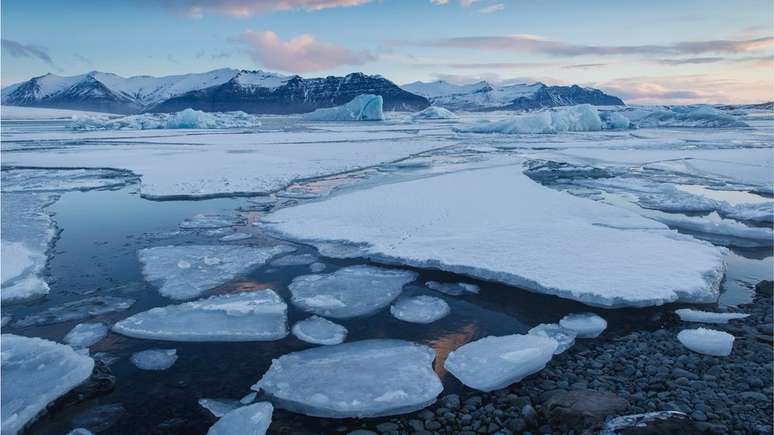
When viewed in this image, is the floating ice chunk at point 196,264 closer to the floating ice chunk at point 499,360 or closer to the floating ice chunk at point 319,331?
the floating ice chunk at point 319,331

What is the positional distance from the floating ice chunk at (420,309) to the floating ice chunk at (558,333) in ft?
2.82

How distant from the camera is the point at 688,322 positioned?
4402 mm

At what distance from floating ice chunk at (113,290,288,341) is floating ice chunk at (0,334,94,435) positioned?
1.93ft

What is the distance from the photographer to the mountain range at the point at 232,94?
127 meters

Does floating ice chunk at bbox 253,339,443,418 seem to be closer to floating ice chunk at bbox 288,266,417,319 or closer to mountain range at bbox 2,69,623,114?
floating ice chunk at bbox 288,266,417,319

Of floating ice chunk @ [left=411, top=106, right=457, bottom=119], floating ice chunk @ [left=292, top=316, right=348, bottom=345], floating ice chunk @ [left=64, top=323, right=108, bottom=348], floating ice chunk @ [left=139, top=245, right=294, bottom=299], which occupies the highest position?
floating ice chunk @ [left=411, top=106, right=457, bottom=119]

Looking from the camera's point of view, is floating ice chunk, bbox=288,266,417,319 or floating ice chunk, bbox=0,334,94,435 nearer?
floating ice chunk, bbox=0,334,94,435

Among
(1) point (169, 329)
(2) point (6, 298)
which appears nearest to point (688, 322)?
(1) point (169, 329)

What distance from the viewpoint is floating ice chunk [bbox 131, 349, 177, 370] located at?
3.73 m

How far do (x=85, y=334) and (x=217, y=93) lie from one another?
135 metres

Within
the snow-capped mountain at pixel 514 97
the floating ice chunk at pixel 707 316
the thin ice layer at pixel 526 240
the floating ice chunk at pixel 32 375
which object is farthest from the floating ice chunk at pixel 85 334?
the snow-capped mountain at pixel 514 97

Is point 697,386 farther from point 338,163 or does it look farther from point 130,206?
point 338,163

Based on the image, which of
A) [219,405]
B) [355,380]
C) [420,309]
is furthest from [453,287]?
[219,405]

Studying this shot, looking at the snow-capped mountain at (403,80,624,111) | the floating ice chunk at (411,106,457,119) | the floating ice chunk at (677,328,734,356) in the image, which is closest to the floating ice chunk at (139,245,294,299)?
the floating ice chunk at (677,328,734,356)
